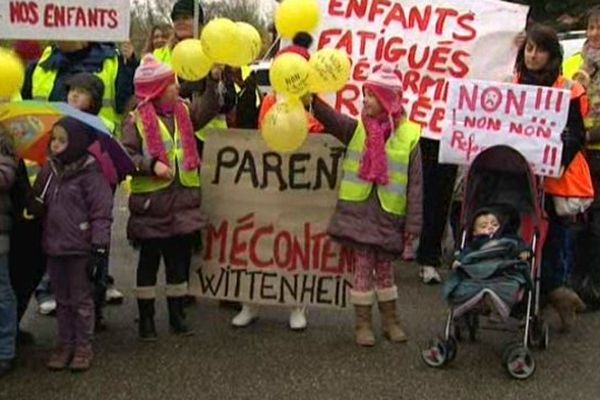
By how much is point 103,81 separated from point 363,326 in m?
2.14

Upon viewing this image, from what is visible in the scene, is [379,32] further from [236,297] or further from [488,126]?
[236,297]

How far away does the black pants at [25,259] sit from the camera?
203 inches

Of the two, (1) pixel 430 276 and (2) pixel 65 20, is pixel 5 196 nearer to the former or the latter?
(2) pixel 65 20

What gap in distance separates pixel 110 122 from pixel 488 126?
226cm

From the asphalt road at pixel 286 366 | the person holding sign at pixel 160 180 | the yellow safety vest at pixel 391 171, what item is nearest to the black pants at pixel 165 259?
the person holding sign at pixel 160 180

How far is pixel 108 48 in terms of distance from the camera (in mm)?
5992

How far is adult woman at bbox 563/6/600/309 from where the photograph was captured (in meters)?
6.29

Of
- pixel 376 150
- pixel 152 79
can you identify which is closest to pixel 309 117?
pixel 376 150

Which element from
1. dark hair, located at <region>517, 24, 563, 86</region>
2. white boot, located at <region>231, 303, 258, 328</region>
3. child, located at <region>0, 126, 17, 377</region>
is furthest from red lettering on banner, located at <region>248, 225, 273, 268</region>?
dark hair, located at <region>517, 24, 563, 86</region>

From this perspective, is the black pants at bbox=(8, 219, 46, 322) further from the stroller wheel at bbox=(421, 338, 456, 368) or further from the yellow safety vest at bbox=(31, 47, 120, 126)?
A: the stroller wheel at bbox=(421, 338, 456, 368)

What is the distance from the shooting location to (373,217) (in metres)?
5.43

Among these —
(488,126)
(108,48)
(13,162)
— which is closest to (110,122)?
(108,48)

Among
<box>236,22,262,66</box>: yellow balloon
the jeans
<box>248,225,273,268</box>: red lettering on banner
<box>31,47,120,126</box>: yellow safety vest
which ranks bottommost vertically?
the jeans

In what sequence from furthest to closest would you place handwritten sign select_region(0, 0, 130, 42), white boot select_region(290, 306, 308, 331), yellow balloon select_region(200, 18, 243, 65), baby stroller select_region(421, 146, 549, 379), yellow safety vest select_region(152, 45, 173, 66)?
1. yellow safety vest select_region(152, 45, 173, 66)
2. white boot select_region(290, 306, 308, 331)
3. yellow balloon select_region(200, 18, 243, 65)
4. baby stroller select_region(421, 146, 549, 379)
5. handwritten sign select_region(0, 0, 130, 42)
